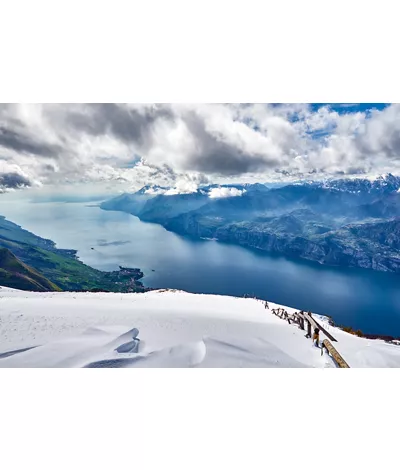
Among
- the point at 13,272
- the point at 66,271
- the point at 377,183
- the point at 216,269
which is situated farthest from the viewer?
the point at 216,269

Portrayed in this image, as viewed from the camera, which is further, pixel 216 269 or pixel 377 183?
pixel 216 269

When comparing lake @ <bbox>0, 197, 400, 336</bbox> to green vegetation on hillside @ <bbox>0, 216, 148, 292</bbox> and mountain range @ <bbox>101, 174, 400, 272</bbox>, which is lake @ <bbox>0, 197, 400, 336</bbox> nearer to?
green vegetation on hillside @ <bbox>0, 216, 148, 292</bbox>

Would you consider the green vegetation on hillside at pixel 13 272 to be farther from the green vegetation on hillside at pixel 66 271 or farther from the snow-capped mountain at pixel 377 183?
the snow-capped mountain at pixel 377 183

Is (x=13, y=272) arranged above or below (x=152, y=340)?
above

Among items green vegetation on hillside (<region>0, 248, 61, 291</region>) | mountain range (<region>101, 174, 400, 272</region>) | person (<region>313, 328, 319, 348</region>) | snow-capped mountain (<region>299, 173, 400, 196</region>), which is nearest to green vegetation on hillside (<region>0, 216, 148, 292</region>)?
green vegetation on hillside (<region>0, 248, 61, 291</region>)

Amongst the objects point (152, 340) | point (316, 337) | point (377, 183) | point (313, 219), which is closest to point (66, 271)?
point (313, 219)

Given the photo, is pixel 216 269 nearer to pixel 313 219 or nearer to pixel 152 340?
pixel 313 219

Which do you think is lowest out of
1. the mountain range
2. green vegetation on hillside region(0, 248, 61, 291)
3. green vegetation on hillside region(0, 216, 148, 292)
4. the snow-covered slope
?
the snow-covered slope

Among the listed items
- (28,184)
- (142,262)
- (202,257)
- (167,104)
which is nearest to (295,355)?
(167,104)
